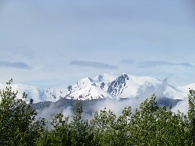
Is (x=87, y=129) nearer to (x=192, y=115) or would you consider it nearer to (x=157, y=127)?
(x=157, y=127)

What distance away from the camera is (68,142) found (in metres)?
63.3

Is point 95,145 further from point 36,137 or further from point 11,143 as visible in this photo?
point 11,143

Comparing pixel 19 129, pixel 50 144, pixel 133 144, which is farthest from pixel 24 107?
pixel 133 144

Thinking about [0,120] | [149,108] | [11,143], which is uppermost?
[149,108]

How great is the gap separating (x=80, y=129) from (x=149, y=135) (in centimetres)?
1381

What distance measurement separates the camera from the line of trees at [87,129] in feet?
203

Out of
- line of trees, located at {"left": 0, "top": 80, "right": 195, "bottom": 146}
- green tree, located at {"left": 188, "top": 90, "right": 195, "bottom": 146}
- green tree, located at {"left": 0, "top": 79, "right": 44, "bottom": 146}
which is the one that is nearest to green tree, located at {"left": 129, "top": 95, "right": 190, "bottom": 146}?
line of trees, located at {"left": 0, "top": 80, "right": 195, "bottom": 146}

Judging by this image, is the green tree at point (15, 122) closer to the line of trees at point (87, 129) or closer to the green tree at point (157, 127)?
the line of trees at point (87, 129)

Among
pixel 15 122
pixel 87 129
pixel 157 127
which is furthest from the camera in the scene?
pixel 87 129

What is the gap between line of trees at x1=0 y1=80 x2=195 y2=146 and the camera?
6200 cm

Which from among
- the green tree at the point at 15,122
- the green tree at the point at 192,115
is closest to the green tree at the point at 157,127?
the green tree at the point at 192,115

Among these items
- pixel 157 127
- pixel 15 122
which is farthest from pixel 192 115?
pixel 15 122

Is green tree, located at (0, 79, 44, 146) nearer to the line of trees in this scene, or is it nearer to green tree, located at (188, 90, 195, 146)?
the line of trees

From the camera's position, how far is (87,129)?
7244 centimetres
